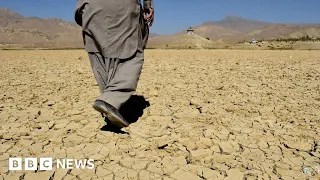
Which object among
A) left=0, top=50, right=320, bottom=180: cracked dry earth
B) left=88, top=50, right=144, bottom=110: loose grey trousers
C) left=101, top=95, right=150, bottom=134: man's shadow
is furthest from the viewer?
left=101, top=95, right=150, bottom=134: man's shadow

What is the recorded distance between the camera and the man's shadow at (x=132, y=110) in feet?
7.52

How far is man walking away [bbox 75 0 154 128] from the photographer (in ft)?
6.77

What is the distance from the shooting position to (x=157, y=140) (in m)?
2.02

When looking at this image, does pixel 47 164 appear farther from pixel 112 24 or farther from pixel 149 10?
pixel 149 10

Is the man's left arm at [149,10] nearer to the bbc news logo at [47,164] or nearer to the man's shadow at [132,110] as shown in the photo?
the man's shadow at [132,110]

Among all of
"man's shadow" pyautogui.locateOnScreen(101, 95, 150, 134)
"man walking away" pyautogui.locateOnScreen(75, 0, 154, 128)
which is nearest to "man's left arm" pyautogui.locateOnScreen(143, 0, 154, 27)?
Answer: "man walking away" pyautogui.locateOnScreen(75, 0, 154, 128)

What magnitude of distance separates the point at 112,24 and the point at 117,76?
386 millimetres

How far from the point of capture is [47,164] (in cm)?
170

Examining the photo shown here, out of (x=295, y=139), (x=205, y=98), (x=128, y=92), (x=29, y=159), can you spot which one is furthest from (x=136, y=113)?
(x=295, y=139)

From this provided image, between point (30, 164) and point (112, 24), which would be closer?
point (30, 164)

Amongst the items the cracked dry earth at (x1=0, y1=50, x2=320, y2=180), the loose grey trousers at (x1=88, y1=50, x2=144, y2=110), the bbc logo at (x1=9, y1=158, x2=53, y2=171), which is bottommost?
the bbc logo at (x1=9, y1=158, x2=53, y2=171)

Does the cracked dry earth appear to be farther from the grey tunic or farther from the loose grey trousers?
the grey tunic

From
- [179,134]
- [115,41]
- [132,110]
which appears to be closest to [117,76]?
[115,41]

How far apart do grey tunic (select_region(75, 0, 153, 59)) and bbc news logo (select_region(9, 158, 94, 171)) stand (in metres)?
0.81
